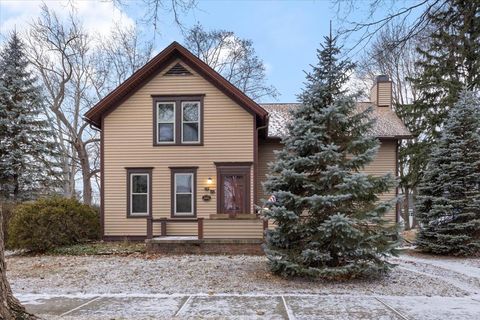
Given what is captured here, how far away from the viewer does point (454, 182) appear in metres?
14.2

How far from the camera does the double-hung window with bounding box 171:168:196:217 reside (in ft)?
51.5

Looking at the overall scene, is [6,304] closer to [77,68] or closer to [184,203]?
[184,203]

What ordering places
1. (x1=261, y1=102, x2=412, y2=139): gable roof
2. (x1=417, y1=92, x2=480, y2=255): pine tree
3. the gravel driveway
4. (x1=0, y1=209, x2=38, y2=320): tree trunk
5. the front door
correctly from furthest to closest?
(x1=261, y1=102, x2=412, y2=139): gable roof < the front door < (x1=417, y1=92, x2=480, y2=255): pine tree < the gravel driveway < (x1=0, y1=209, x2=38, y2=320): tree trunk

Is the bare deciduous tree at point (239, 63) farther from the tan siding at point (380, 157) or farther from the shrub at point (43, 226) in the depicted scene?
the shrub at point (43, 226)

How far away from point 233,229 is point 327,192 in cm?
489

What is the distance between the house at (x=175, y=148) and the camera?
15633 mm

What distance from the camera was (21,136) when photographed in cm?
2075

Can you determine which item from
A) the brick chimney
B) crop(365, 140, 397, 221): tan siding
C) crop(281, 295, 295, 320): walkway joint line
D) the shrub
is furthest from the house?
crop(281, 295, 295, 320): walkway joint line

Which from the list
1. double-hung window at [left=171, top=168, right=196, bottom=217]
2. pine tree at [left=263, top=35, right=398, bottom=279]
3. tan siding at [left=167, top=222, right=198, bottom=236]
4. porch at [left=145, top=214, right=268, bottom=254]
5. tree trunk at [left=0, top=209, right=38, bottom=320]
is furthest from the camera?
double-hung window at [left=171, top=168, right=196, bottom=217]

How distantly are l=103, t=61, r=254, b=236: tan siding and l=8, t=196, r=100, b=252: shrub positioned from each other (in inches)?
77.4

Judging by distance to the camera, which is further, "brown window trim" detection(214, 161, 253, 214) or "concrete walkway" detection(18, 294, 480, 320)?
"brown window trim" detection(214, 161, 253, 214)

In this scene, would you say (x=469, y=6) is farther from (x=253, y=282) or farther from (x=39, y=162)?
(x=39, y=162)

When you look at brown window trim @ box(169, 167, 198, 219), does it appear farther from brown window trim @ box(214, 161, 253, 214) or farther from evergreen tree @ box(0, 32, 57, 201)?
evergreen tree @ box(0, 32, 57, 201)

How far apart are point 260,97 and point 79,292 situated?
25549 millimetres
